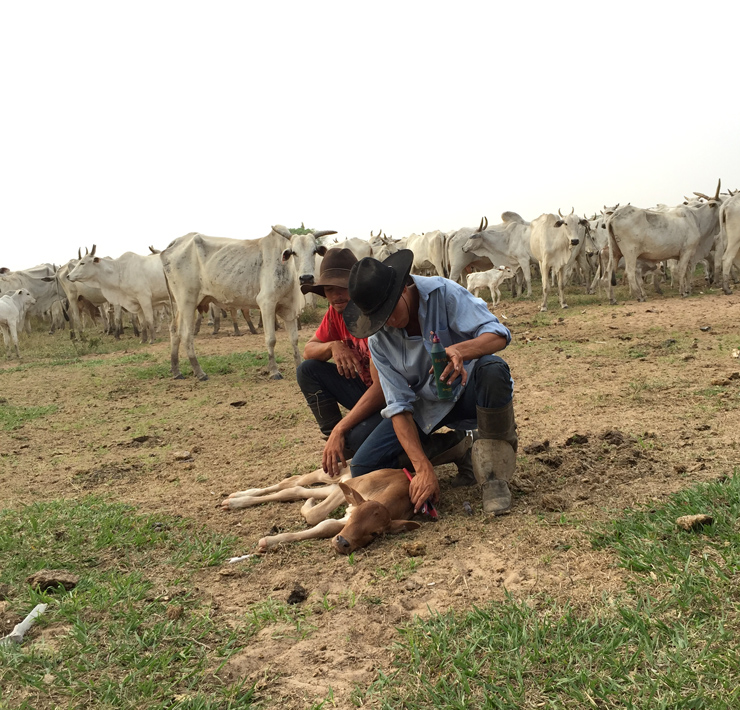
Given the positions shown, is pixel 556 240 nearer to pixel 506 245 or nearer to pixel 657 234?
pixel 657 234

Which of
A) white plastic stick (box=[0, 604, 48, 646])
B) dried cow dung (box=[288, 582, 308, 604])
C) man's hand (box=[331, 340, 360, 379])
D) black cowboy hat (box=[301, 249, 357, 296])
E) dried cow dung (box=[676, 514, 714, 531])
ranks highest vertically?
black cowboy hat (box=[301, 249, 357, 296])

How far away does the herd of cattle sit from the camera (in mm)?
10219

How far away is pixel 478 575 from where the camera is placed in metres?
2.93

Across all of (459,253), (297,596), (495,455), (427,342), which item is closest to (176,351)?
(427,342)

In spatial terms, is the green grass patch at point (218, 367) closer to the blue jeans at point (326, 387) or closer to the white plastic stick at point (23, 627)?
the blue jeans at point (326, 387)

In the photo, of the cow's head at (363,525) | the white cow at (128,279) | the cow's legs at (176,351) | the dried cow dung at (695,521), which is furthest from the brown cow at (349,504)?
the white cow at (128,279)

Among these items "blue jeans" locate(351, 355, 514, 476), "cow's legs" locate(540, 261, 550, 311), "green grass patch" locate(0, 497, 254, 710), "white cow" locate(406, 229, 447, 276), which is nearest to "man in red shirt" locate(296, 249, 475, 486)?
"blue jeans" locate(351, 355, 514, 476)

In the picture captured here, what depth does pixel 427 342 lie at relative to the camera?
11.9ft

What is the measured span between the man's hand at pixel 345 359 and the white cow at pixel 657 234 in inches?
455

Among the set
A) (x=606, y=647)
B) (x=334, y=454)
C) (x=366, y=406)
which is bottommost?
(x=606, y=647)

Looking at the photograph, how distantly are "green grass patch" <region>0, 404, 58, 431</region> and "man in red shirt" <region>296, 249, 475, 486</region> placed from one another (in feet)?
15.3

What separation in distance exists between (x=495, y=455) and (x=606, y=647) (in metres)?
1.52

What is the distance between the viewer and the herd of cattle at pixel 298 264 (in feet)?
33.5

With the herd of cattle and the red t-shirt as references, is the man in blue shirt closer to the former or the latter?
the red t-shirt
